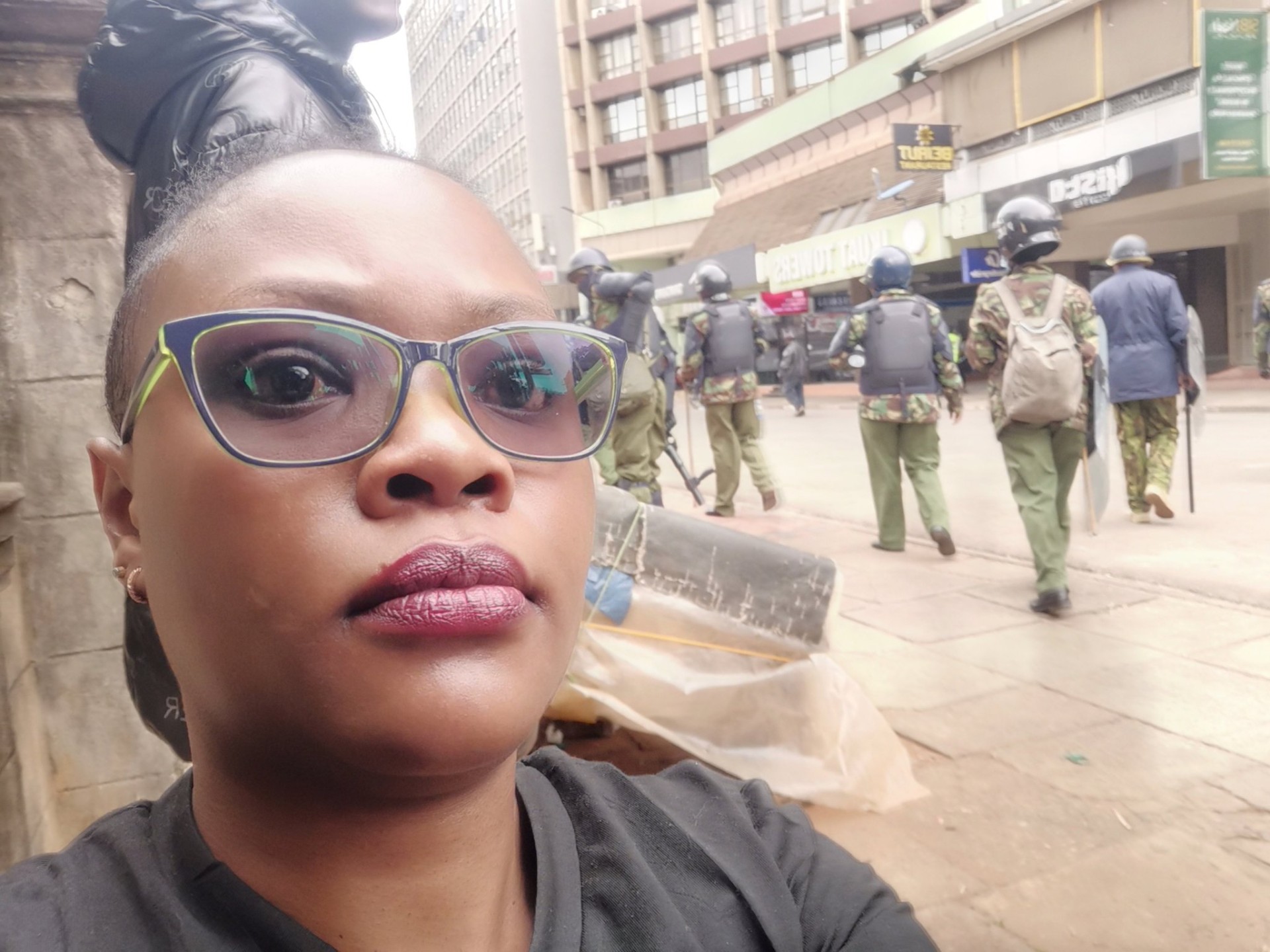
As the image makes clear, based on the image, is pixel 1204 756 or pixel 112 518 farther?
pixel 1204 756

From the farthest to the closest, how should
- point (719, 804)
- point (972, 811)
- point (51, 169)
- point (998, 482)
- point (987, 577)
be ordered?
point (998, 482) < point (987, 577) < point (972, 811) < point (51, 169) < point (719, 804)

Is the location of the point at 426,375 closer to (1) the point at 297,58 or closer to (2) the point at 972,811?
(1) the point at 297,58

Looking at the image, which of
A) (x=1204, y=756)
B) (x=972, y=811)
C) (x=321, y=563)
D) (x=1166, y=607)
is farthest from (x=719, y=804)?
(x=1166, y=607)

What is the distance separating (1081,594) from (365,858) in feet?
15.4

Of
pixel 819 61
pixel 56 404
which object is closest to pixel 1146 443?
pixel 56 404

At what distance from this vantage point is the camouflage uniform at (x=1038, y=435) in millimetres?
4590

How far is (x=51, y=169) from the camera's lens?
2.16 m

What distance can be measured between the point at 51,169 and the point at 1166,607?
4.50 m

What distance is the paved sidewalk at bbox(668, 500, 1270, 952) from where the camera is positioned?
2209 mm

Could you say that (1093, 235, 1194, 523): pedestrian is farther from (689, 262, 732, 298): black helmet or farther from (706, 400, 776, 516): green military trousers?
(689, 262, 732, 298): black helmet

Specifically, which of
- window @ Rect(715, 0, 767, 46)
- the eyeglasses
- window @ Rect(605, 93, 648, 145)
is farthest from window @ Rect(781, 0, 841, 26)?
window @ Rect(605, 93, 648, 145)

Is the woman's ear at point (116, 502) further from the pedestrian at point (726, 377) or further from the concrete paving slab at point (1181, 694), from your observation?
the pedestrian at point (726, 377)

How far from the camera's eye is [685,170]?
4097cm

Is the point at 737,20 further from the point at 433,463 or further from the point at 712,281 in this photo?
the point at 433,463
